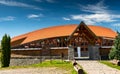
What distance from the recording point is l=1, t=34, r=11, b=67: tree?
44.8 m

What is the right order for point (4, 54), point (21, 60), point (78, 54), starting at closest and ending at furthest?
point (4, 54)
point (21, 60)
point (78, 54)

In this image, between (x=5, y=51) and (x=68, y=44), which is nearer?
(x=5, y=51)

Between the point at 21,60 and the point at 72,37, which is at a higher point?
the point at 72,37

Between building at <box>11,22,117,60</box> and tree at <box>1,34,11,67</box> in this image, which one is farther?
building at <box>11,22,117,60</box>

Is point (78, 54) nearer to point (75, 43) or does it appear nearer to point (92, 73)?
point (75, 43)

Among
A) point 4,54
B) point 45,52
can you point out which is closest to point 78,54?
point 45,52

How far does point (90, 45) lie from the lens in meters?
49.7

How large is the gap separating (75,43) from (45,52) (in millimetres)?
5776

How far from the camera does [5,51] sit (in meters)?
45.2

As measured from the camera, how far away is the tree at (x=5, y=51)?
1762 inches

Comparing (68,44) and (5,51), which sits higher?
(68,44)

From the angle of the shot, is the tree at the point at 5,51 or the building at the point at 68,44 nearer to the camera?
the tree at the point at 5,51

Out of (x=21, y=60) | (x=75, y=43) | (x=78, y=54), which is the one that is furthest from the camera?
(x=78, y=54)

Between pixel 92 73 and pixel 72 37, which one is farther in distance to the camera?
pixel 72 37
